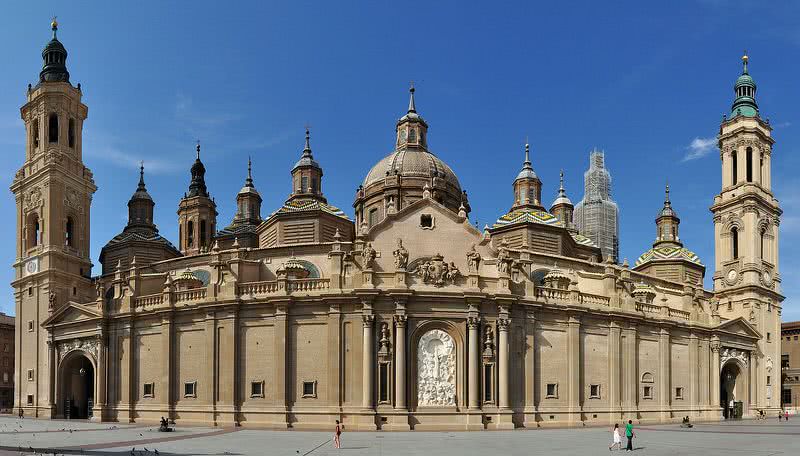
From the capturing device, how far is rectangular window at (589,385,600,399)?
54812 millimetres

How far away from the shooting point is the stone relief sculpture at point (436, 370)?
48406 mm

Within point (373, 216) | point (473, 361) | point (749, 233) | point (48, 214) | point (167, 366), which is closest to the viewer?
point (473, 361)

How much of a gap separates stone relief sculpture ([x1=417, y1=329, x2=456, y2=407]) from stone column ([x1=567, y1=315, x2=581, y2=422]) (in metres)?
9.57

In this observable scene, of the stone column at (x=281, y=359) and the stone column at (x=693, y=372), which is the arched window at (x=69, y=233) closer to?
the stone column at (x=281, y=359)

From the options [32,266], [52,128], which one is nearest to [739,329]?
[32,266]

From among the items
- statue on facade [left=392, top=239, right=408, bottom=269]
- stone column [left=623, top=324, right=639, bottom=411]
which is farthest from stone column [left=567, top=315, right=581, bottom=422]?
statue on facade [left=392, top=239, right=408, bottom=269]

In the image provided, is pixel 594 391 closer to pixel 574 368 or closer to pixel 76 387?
pixel 574 368

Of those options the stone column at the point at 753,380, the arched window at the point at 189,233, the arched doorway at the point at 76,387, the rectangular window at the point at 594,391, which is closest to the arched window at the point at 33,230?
the arched doorway at the point at 76,387

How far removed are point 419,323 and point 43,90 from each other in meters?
45.6

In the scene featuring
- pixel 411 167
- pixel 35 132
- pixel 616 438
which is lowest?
pixel 616 438

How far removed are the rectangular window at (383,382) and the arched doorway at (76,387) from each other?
27.0 metres

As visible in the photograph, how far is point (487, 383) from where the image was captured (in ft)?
161

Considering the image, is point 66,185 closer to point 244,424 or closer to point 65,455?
point 244,424

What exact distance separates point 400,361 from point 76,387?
105ft
